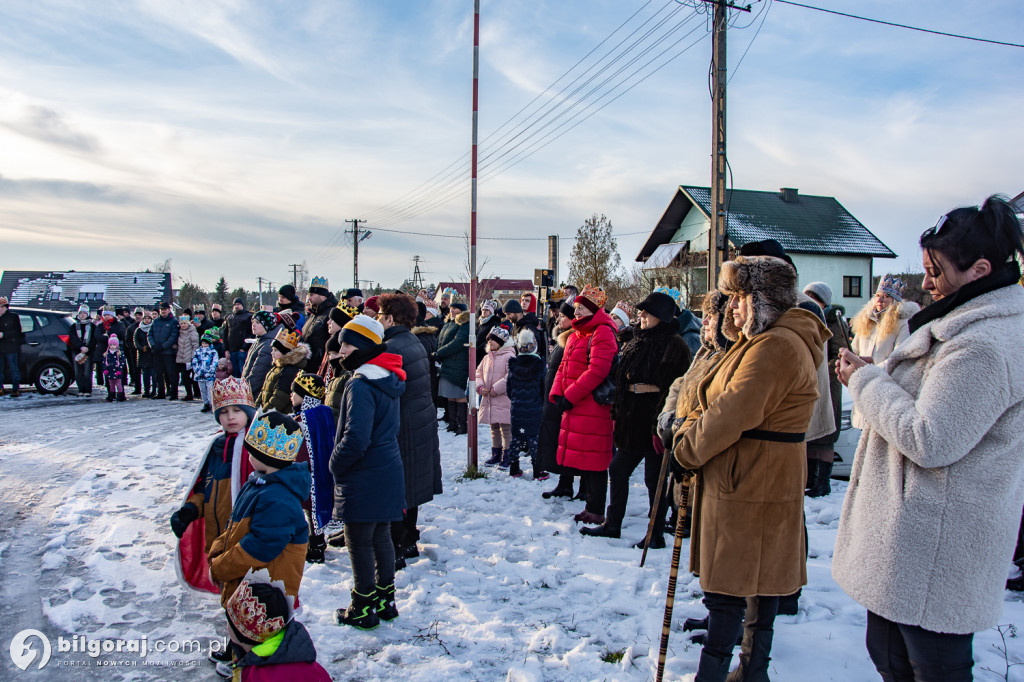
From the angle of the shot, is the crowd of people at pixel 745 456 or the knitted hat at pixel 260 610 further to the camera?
the knitted hat at pixel 260 610

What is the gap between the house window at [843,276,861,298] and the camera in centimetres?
3438

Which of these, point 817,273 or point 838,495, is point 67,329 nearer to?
point 838,495

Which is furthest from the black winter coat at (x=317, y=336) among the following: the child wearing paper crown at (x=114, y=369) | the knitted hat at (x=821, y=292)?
the child wearing paper crown at (x=114, y=369)

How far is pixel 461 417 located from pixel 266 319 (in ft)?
11.8

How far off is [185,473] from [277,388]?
3.19m

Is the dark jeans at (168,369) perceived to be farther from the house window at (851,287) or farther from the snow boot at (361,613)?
the house window at (851,287)

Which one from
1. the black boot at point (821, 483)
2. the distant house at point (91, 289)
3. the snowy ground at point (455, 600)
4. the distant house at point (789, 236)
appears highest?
the distant house at point (789, 236)

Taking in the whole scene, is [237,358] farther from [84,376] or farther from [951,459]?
[951,459]

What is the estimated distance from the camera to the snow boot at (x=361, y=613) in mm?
3822

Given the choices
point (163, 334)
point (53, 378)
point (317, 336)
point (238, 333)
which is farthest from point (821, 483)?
point (53, 378)

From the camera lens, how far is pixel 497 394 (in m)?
8.09

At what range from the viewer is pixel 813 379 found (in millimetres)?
2773

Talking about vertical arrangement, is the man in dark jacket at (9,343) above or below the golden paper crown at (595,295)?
below

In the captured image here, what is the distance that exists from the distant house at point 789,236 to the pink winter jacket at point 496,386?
24.2m
